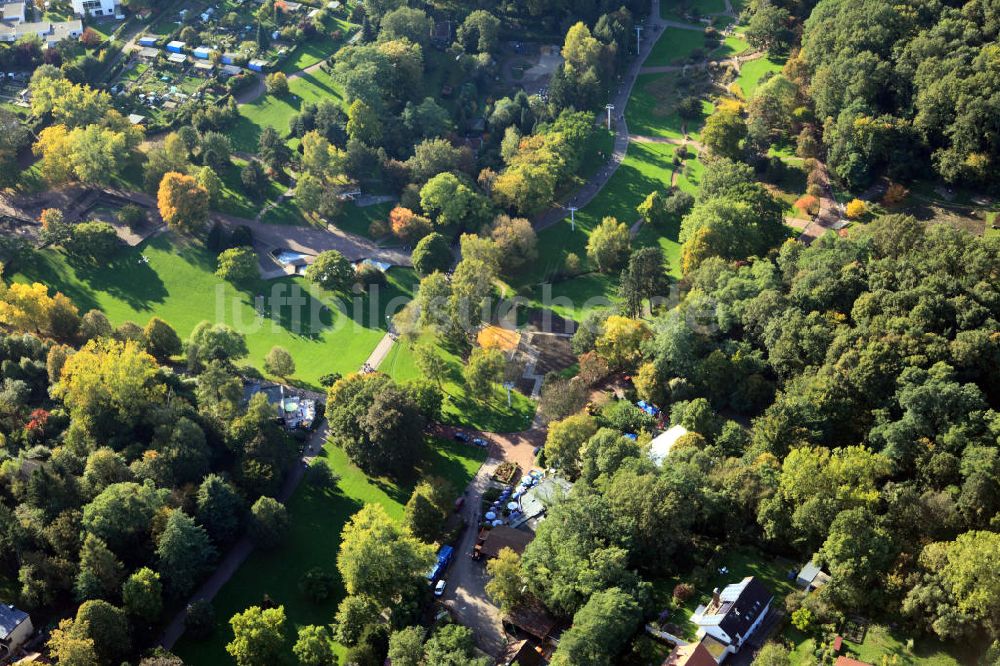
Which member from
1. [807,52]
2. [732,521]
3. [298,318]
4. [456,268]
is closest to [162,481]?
[298,318]

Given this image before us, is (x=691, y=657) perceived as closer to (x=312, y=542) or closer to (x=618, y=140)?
(x=312, y=542)

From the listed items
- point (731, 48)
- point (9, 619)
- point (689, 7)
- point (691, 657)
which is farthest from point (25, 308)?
point (689, 7)

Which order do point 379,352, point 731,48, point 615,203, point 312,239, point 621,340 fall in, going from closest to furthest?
point 621,340 < point 379,352 < point 312,239 < point 615,203 < point 731,48

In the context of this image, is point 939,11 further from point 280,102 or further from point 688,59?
point 280,102

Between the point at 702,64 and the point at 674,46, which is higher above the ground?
the point at 674,46

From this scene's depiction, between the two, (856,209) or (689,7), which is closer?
(856,209)

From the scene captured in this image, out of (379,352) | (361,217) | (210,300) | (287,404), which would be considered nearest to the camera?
(287,404)

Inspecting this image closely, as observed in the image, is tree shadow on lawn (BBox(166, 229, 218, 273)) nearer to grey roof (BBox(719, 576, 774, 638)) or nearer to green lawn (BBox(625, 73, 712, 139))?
green lawn (BBox(625, 73, 712, 139))
